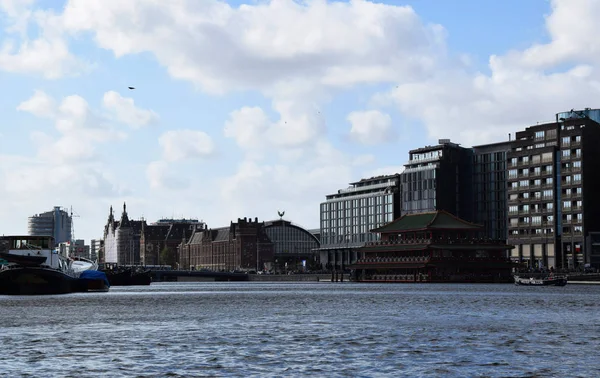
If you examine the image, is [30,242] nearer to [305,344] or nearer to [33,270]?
[33,270]

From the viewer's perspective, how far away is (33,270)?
147375 millimetres

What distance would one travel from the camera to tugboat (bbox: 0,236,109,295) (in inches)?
5851

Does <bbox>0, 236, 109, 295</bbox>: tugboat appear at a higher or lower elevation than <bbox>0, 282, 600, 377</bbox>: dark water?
higher

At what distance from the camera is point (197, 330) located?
72938 mm

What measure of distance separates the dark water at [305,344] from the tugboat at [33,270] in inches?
2136

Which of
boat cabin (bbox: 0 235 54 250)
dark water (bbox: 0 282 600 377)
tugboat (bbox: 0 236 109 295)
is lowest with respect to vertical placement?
dark water (bbox: 0 282 600 377)

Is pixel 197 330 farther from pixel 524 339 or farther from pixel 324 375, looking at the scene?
pixel 324 375

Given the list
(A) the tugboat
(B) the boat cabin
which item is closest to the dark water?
(A) the tugboat

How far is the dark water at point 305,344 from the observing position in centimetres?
4803

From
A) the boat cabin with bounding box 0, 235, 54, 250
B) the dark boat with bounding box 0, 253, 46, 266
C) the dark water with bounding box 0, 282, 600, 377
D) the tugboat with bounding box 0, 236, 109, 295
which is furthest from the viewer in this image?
the boat cabin with bounding box 0, 235, 54, 250

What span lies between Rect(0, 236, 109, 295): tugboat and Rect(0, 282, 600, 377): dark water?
54.3m

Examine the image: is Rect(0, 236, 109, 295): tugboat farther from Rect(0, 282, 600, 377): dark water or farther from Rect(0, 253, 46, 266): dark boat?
Rect(0, 282, 600, 377): dark water

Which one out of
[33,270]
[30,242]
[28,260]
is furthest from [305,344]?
[30,242]

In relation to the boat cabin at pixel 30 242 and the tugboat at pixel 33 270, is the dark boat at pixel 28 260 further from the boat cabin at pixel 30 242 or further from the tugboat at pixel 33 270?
the boat cabin at pixel 30 242
